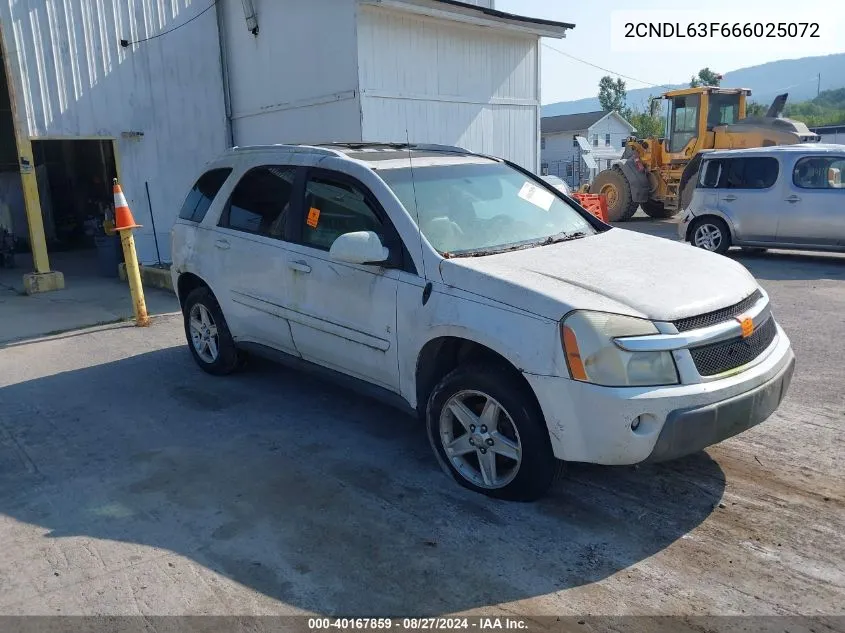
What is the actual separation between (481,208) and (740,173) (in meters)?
8.75

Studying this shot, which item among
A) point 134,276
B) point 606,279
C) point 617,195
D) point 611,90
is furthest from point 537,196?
point 611,90

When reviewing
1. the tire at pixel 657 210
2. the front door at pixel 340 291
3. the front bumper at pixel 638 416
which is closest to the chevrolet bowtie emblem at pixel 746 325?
the front bumper at pixel 638 416

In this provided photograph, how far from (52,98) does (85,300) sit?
10.7ft

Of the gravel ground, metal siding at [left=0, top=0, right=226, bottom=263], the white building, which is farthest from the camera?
metal siding at [left=0, top=0, right=226, bottom=263]

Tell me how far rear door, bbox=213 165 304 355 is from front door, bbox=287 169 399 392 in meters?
0.16

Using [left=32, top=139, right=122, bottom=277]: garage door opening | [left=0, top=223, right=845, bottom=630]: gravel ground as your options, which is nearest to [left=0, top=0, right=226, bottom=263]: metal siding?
[left=32, top=139, right=122, bottom=277]: garage door opening

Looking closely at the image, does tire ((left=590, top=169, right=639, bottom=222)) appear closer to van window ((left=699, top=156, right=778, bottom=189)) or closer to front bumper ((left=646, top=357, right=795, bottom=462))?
van window ((left=699, top=156, right=778, bottom=189))

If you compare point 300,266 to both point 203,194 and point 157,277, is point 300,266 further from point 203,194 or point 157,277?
point 157,277

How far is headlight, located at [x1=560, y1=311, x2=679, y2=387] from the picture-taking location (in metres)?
3.22

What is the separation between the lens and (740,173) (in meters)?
11.6

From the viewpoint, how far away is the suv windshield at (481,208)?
13.7 feet

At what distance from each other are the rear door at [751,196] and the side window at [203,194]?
29.3 ft

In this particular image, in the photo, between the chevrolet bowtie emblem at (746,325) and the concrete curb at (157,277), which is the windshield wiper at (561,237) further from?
the concrete curb at (157,277)

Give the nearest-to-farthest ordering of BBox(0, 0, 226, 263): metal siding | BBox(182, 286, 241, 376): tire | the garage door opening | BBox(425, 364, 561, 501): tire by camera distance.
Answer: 1. BBox(425, 364, 561, 501): tire
2. BBox(182, 286, 241, 376): tire
3. BBox(0, 0, 226, 263): metal siding
4. the garage door opening
